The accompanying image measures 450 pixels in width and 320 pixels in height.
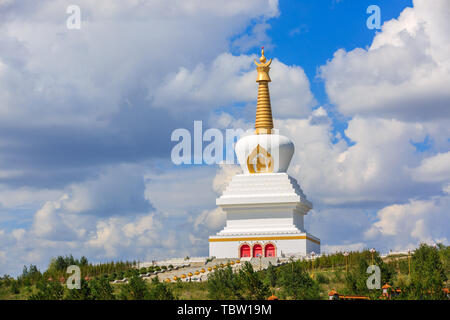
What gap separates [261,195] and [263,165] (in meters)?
3.06

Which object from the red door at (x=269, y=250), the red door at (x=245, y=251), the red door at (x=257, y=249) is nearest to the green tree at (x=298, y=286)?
the red door at (x=269, y=250)

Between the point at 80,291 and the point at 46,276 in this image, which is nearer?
the point at 80,291

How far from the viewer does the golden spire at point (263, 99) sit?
5756 centimetres

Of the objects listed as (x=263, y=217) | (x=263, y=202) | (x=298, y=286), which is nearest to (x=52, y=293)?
(x=298, y=286)

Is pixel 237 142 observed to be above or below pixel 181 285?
above

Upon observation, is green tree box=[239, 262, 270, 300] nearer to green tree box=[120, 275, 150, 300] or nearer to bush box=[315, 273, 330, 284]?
green tree box=[120, 275, 150, 300]

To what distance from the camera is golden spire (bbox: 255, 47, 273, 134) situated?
5756cm

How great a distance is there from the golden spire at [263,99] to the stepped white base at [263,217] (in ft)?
13.4

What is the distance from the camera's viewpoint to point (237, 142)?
57719 mm

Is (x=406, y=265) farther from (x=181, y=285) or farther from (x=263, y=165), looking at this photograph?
(x=263, y=165)

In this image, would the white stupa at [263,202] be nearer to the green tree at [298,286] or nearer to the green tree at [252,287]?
the green tree at [298,286]
